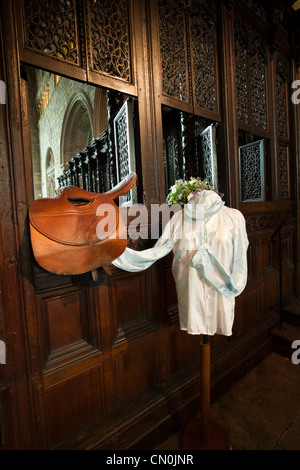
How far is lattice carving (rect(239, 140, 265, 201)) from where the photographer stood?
3.23 m

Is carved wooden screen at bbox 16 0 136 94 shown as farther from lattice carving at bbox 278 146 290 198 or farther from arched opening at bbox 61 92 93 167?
arched opening at bbox 61 92 93 167

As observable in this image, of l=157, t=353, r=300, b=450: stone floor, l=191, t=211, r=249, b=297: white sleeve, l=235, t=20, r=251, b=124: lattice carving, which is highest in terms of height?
l=235, t=20, r=251, b=124: lattice carving

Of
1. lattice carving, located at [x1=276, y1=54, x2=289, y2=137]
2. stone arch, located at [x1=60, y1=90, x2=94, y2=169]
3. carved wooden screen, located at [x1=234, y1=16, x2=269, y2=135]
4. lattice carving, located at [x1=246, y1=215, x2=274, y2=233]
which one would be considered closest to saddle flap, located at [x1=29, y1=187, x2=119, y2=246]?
lattice carving, located at [x1=246, y1=215, x2=274, y2=233]

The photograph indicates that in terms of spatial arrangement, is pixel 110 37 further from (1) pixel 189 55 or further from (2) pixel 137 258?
(2) pixel 137 258

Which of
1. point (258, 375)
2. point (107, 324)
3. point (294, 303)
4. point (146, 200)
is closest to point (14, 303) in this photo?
point (107, 324)

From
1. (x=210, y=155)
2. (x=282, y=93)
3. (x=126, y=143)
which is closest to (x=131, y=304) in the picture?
(x=126, y=143)

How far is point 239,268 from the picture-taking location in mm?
1415

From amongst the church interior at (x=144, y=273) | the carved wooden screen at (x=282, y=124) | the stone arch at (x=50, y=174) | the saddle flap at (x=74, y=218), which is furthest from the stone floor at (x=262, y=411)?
the stone arch at (x=50, y=174)

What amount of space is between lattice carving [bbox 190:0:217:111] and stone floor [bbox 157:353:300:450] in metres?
3.03

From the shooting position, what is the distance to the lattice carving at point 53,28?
1366 millimetres

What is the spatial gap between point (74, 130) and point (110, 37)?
671cm

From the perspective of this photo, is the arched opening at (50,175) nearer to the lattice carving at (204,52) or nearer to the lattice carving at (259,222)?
the lattice carving at (204,52)

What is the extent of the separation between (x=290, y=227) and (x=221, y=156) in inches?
83.4
